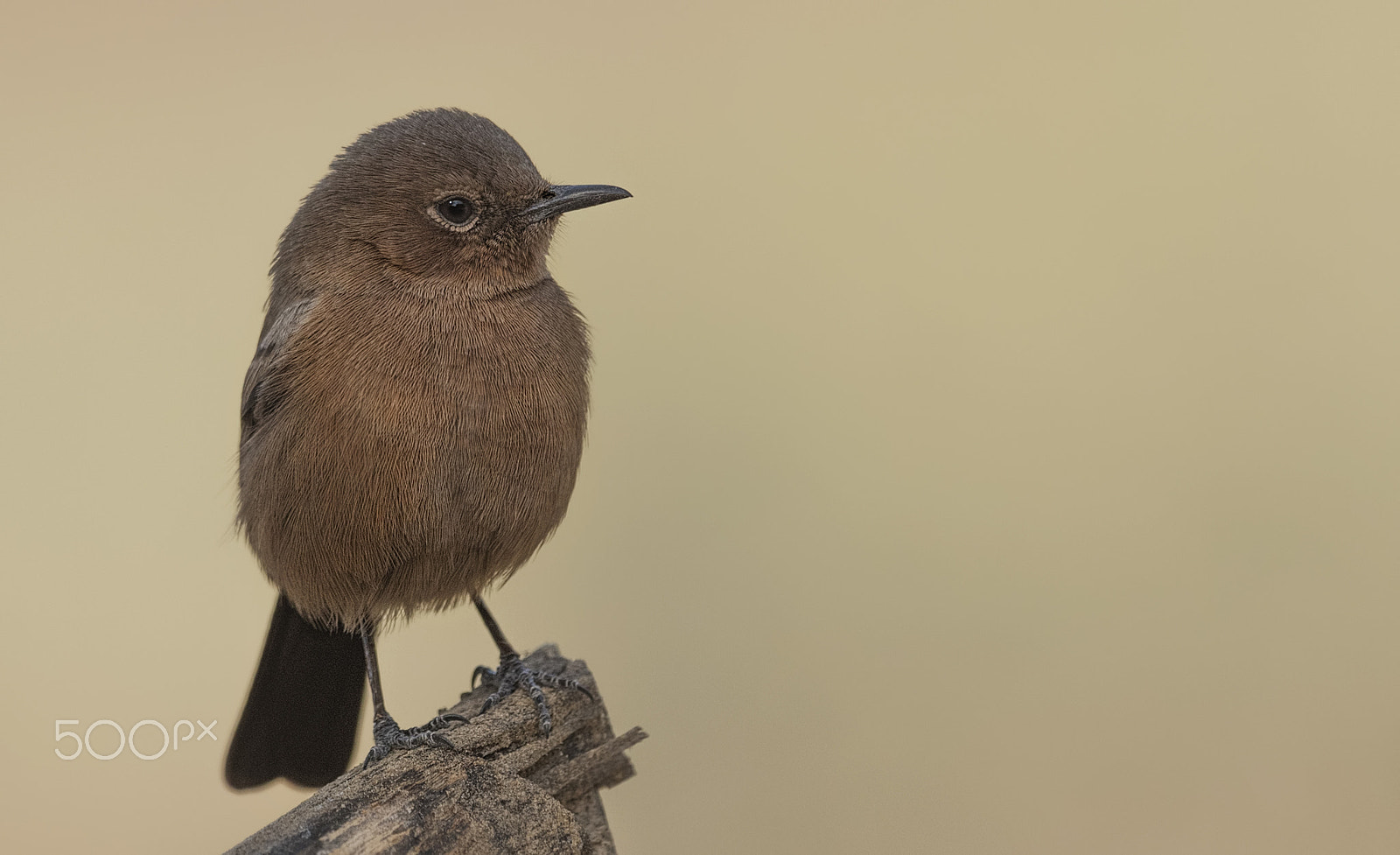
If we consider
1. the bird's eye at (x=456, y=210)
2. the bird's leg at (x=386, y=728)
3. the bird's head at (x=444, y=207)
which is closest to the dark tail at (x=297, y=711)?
the bird's leg at (x=386, y=728)

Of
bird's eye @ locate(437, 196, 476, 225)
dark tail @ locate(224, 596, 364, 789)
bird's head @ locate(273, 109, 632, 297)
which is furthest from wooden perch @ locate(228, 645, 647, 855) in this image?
bird's eye @ locate(437, 196, 476, 225)

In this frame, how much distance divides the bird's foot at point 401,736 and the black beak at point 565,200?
1640 millimetres

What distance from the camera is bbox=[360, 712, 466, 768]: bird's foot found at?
12.7 ft

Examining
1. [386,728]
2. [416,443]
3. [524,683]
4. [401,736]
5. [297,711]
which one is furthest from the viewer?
[297,711]

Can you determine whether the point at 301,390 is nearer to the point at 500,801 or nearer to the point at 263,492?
the point at 263,492

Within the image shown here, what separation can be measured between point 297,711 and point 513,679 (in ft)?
2.96

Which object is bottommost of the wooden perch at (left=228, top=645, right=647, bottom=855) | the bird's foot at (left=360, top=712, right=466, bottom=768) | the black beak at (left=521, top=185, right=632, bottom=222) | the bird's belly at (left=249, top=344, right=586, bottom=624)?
the wooden perch at (left=228, top=645, right=647, bottom=855)

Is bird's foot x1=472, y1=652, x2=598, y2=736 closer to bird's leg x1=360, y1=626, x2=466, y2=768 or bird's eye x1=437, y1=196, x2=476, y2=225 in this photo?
bird's leg x1=360, y1=626, x2=466, y2=768

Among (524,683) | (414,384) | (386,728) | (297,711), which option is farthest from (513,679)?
(414,384)

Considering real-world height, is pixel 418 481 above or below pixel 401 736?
above

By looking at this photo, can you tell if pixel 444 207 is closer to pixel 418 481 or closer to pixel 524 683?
pixel 418 481

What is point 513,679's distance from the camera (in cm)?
446

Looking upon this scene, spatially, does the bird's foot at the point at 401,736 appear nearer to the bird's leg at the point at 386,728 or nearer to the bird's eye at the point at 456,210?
the bird's leg at the point at 386,728

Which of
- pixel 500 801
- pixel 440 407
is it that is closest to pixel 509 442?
pixel 440 407
